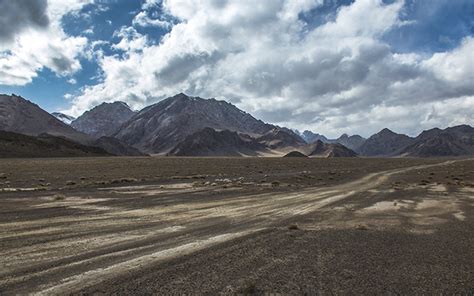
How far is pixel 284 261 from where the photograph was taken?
1066 cm

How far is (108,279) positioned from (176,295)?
1718 millimetres

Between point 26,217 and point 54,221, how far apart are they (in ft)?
6.72

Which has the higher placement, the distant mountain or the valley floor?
the distant mountain

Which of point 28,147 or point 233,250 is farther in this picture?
point 28,147

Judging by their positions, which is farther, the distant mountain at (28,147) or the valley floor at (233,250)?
the distant mountain at (28,147)

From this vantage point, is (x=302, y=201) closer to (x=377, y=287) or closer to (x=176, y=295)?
(x=377, y=287)

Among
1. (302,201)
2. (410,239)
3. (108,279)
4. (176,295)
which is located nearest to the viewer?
(176,295)

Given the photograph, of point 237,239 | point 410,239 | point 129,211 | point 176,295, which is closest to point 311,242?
point 237,239

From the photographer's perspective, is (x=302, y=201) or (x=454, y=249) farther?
(x=302, y=201)

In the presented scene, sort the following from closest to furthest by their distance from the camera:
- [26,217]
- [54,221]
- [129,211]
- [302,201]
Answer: [54,221]
[26,217]
[129,211]
[302,201]

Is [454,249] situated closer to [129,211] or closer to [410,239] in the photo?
[410,239]

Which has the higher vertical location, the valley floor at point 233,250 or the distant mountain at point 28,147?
the distant mountain at point 28,147

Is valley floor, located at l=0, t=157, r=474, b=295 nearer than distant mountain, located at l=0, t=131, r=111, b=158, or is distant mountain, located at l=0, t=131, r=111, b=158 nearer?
valley floor, located at l=0, t=157, r=474, b=295

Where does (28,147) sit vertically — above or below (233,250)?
above
